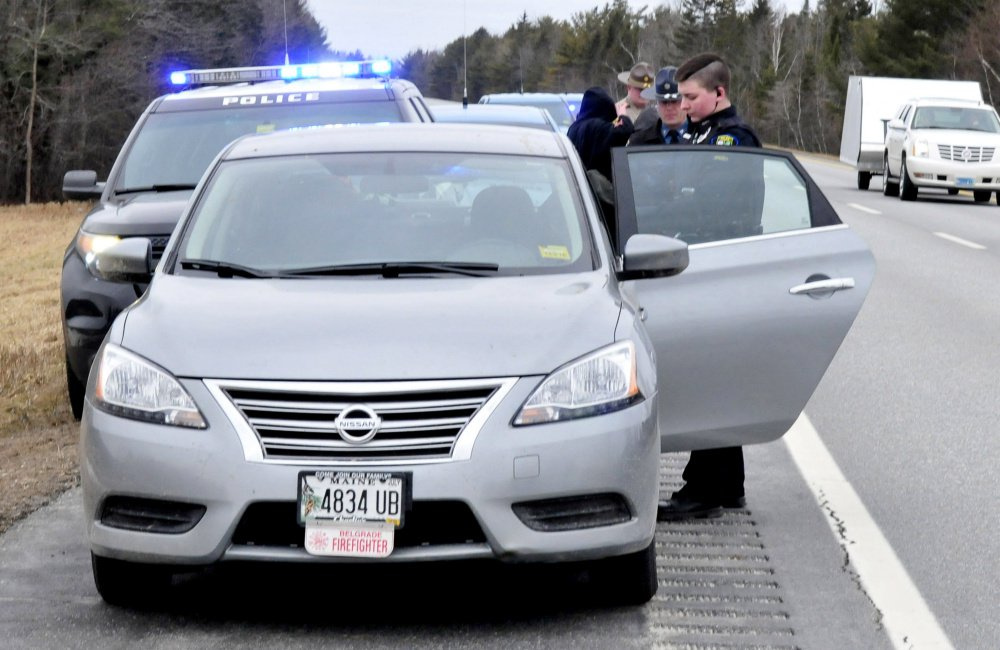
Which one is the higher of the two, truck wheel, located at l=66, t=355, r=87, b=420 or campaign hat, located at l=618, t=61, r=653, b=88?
campaign hat, located at l=618, t=61, r=653, b=88

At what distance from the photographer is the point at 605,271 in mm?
5566

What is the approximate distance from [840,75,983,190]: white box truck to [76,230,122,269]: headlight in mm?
27154

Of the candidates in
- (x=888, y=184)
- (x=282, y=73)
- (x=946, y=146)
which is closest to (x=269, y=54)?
(x=888, y=184)

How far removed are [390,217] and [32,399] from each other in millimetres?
4639

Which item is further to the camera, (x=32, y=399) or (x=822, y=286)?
(x=32, y=399)

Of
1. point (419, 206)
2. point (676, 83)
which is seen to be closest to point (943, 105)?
point (676, 83)

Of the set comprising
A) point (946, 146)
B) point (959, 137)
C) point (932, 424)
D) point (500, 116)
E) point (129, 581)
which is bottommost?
point (946, 146)

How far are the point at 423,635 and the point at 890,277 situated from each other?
12280 millimetres

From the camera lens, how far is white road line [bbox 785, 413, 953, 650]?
4.90 metres

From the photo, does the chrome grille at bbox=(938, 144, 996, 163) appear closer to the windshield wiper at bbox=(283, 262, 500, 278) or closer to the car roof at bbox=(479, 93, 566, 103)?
the car roof at bbox=(479, 93, 566, 103)

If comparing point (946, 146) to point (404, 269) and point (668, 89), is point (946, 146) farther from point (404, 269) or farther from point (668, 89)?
point (404, 269)

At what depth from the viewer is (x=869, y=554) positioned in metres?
5.82

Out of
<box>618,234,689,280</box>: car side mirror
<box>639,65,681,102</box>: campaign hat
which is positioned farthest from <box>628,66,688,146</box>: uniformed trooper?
<box>618,234,689,280</box>: car side mirror

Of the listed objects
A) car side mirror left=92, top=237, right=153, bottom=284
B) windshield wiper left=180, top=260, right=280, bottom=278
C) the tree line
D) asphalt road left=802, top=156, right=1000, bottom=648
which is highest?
windshield wiper left=180, top=260, right=280, bottom=278
